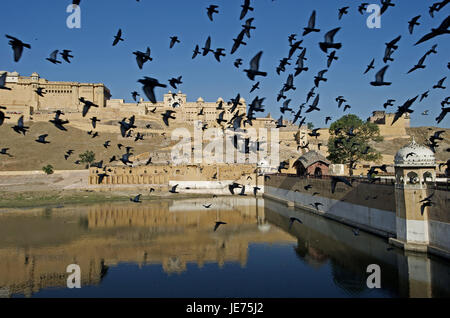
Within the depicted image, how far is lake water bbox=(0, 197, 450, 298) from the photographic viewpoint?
17078 millimetres

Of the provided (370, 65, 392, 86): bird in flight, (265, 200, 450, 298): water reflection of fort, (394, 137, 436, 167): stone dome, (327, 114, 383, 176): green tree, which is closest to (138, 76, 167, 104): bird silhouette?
(370, 65, 392, 86): bird in flight

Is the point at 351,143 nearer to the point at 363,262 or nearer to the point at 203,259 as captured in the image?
the point at 363,262

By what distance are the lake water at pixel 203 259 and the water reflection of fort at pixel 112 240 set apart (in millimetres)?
72

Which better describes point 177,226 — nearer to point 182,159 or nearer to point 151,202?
point 151,202

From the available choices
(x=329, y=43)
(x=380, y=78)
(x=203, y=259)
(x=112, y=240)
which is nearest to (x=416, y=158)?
(x=380, y=78)

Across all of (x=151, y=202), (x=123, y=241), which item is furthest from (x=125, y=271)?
(x=151, y=202)

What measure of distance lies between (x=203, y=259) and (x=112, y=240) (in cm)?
920

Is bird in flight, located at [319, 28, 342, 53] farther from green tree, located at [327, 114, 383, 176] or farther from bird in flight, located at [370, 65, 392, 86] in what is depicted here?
green tree, located at [327, 114, 383, 176]

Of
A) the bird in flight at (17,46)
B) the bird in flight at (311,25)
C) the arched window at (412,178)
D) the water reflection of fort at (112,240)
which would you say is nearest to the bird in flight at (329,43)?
the bird in flight at (311,25)

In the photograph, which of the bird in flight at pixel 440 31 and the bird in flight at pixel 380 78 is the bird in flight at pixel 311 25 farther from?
the bird in flight at pixel 440 31

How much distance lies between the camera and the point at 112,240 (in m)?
27.8

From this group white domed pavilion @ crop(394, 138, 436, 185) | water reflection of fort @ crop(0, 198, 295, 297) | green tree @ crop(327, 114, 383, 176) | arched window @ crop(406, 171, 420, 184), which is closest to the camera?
white domed pavilion @ crop(394, 138, 436, 185)

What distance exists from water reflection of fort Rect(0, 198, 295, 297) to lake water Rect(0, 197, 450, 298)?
→ 72 mm
